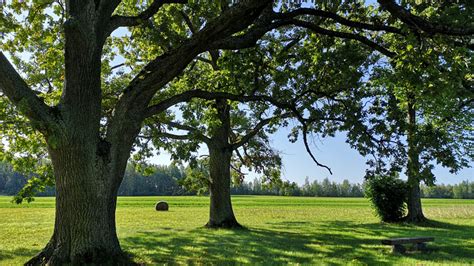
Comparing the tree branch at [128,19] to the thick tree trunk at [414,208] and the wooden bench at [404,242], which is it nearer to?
the wooden bench at [404,242]

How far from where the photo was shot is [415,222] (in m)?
23.2

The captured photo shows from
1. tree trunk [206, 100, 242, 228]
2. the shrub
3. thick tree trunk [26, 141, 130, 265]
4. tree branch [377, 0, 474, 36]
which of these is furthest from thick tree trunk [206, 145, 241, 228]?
tree branch [377, 0, 474, 36]

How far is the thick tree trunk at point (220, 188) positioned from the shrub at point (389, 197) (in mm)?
9775

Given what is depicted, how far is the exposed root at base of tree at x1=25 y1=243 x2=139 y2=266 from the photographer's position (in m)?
8.52

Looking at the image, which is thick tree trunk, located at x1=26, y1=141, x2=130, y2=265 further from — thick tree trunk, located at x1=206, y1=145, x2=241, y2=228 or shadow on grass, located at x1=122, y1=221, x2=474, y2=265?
thick tree trunk, located at x1=206, y1=145, x2=241, y2=228

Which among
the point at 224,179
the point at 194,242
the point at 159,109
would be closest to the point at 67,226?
the point at 159,109

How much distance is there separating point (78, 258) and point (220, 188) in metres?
13.4

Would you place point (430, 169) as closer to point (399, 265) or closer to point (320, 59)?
point (399, 265)

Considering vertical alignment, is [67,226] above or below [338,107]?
below

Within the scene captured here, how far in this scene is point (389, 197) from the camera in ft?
81.1

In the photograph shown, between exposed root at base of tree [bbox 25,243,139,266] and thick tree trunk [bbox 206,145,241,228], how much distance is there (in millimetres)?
12460

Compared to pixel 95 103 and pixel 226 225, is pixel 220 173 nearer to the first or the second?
pixel 226 225

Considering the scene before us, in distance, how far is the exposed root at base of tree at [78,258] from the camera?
8516mm

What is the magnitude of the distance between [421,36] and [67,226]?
928 cm
